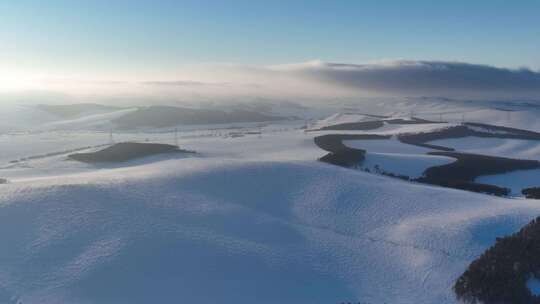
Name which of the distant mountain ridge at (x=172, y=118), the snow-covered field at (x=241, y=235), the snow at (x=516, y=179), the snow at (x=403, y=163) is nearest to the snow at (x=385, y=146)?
the snow at (x=403, y=163)

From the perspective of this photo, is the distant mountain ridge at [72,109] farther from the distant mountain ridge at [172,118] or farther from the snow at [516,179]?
the snow at [516,179]

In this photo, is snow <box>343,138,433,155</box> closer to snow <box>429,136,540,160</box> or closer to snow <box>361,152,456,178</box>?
snow <box>429,136,540,160</box>

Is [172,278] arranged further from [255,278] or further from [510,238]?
[510,238]

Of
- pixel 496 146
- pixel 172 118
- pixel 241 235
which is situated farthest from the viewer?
pixel 172 118

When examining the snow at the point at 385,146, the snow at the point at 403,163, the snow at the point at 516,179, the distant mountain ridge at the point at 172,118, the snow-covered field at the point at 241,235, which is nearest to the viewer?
the snow-covered field at the point at 241,235

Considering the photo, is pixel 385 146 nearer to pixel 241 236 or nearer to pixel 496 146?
Answer: pixel 496 146

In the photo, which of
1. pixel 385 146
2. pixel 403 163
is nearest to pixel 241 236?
pixel 403 163

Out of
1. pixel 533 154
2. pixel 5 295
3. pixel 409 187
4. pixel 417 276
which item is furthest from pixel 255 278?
pixel 533 154

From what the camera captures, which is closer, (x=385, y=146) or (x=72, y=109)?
(x=385, y=146)
